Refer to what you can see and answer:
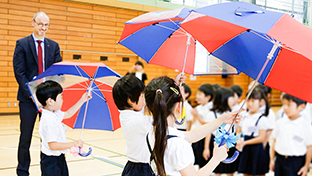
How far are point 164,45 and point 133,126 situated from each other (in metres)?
0.90

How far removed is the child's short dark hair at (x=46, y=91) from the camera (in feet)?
8.50

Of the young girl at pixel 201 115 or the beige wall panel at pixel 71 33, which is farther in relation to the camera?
the beige wall panel at pixel 71 33

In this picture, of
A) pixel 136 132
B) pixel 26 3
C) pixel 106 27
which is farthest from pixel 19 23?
pixel 136 132

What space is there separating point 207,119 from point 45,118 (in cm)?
223

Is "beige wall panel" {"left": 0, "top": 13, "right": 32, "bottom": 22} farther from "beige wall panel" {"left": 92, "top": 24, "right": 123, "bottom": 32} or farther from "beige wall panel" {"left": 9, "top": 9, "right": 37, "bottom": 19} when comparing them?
"beige wall panel" {"left": 92, "top": 24, "right": 123, "bottom": 32}

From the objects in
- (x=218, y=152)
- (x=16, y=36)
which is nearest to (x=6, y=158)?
(x=218, y=152)

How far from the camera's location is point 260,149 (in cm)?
390

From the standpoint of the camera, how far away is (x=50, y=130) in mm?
2541

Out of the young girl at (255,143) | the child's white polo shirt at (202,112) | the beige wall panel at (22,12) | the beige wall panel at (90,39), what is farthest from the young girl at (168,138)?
the beige wall panel at (90,39)

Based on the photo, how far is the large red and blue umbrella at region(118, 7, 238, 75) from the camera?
273 centimetres

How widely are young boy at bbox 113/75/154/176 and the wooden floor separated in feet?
6.26

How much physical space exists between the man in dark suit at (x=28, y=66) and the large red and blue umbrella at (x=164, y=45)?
978 millimetres

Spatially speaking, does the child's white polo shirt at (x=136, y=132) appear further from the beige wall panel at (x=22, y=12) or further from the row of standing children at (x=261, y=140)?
the beige wall panel at (x=22, y=12)

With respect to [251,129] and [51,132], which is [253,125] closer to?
[251,129]
